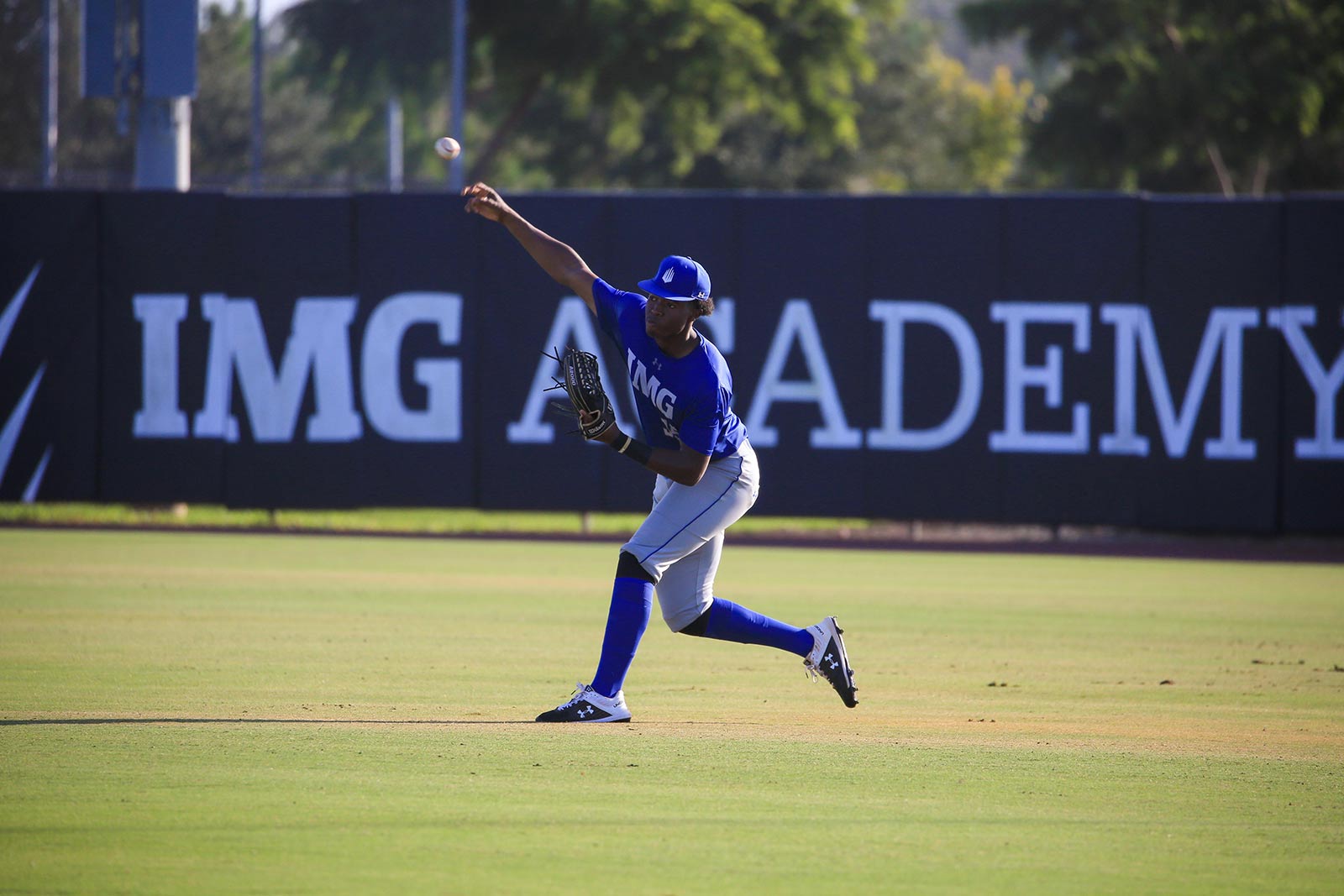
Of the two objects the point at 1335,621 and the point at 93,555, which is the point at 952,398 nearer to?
the point at 1335,621

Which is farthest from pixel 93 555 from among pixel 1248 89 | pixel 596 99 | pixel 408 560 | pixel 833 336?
pixel 1248 89

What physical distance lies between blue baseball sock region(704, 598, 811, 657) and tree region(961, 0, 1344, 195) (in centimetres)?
2636

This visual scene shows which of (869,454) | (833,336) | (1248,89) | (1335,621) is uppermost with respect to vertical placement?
(1248,89)

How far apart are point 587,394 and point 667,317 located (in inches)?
19.1

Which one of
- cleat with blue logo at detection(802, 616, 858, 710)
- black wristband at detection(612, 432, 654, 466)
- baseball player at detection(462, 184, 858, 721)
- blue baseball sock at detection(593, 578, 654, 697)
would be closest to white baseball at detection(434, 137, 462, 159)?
baseball player at detection(462, 184, 858, 721)

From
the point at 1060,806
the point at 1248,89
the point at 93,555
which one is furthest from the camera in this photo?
the point at 1248,89

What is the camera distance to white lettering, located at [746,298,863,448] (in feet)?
55.4

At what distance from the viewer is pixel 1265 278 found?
1641 cm

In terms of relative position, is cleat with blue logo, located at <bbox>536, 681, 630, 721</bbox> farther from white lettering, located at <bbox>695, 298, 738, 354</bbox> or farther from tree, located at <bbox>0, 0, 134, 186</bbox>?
tree, located at <bbox>0, 0, 134, 186</bbox>

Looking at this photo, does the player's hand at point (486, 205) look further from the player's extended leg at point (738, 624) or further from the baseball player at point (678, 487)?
the player's extended leg at point (738, 624)

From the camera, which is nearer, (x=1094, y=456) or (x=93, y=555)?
A: (x=93, y=555)

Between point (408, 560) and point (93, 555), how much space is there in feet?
9.09

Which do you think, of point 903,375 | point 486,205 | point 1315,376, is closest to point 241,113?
point 903,375

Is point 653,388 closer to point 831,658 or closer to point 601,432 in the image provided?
point 601,432
